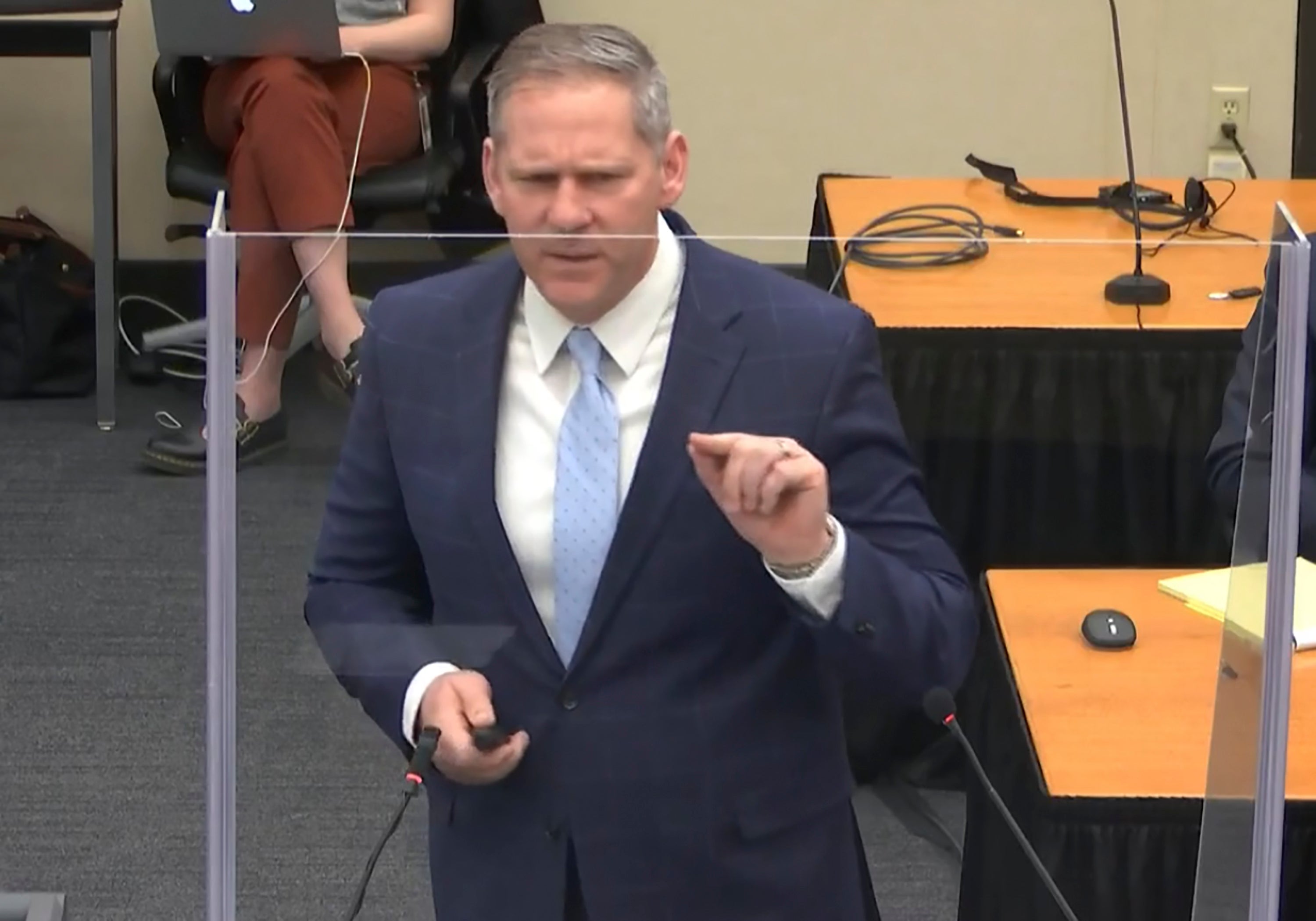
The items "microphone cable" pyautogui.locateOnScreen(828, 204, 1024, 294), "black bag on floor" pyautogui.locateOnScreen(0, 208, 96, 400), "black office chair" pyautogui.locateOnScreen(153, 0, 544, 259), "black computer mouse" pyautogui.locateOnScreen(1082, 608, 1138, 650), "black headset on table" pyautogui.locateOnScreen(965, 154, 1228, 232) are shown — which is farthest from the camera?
"black bag on floor" pyautogui.locateOnScreen(0, 208, 96, 400)

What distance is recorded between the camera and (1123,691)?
1343 millimetres

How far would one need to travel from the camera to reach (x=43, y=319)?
3.98 m

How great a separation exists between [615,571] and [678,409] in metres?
0.10

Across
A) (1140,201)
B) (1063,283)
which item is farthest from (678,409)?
(1140,201)

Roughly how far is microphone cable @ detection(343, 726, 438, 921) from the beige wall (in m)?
3.30

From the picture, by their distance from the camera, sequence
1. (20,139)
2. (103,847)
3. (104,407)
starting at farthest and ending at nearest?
(20,139), (104,407), (103,847)

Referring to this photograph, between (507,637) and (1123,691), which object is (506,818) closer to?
(507,637)

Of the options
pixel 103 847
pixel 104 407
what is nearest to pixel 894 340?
pixel 103 847

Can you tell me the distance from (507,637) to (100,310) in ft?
9.95

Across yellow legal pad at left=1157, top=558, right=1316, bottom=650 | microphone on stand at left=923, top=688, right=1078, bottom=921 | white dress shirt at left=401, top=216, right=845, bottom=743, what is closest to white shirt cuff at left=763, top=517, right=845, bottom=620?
white dress shirt at left=401, top=216, right=845, bottom=743

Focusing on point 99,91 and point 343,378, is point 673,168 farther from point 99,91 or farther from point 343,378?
point 99,91

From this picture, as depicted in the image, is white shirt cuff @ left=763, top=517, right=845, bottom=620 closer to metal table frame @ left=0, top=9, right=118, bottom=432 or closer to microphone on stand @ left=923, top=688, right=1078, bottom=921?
microphone on stand @ left=923, top=688, right=1078, bottom=921

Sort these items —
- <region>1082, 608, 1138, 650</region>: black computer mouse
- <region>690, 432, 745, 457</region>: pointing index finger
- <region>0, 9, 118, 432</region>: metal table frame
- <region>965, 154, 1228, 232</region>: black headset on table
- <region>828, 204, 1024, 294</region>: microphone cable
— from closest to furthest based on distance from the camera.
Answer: <region>690, 432, 745, 457</region>: pointing index finger < <region>828, 204, 1024, 294</region>: microphone cable < <region>1082, 608, 1138, 650</region>: black computer mouse < <region>965, 154, 1228, 232</region>: black headset on table < <region>0, 9, 118, 432</region>: metal table frame

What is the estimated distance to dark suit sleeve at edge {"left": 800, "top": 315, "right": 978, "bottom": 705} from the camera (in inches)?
42.1
